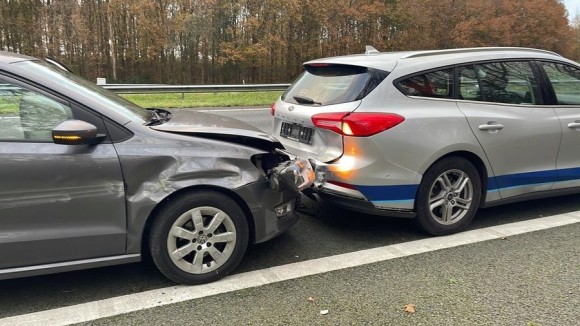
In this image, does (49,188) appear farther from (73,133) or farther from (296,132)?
(296,132)

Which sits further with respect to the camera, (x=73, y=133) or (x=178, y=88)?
(x=178, y=88)

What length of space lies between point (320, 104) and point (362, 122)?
1.79ft

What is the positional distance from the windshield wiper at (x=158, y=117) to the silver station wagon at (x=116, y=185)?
60 mm

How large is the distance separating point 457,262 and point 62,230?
284cm

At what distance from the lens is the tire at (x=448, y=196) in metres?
3.96

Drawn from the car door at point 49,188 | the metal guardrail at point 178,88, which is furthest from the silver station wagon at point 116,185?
the metal guardrail at point 178,88

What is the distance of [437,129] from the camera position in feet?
12.8

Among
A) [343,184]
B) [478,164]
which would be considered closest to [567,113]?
[478,164]

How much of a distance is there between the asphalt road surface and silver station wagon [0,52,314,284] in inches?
12.1

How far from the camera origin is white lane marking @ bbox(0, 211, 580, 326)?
287 cm

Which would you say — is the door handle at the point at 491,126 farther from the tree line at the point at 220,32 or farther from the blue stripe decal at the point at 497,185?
the tree line at the point at 220,32

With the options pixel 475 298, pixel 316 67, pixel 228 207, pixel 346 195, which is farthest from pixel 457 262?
pixel 316 67

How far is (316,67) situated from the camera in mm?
4516

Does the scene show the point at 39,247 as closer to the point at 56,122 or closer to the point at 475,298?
the point at 56,122
